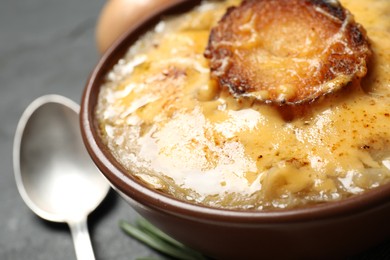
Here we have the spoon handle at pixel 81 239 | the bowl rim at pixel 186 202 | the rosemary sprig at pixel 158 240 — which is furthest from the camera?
the spoon handle at pixel 81 239

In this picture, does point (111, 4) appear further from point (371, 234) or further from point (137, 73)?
point (371, 234)

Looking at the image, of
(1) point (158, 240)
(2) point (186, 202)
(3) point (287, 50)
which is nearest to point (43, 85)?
(1) point (158, 240)

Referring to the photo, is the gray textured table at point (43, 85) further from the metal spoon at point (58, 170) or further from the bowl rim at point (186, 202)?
the bowl rim at point (186, 202)

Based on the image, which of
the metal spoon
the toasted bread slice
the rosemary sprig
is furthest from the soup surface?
the metal spoon

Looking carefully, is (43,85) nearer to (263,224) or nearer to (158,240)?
(158,240)

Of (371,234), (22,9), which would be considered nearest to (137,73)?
(371,234)

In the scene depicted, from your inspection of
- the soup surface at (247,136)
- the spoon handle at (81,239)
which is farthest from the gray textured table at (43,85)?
the soup surface at (247,136)
